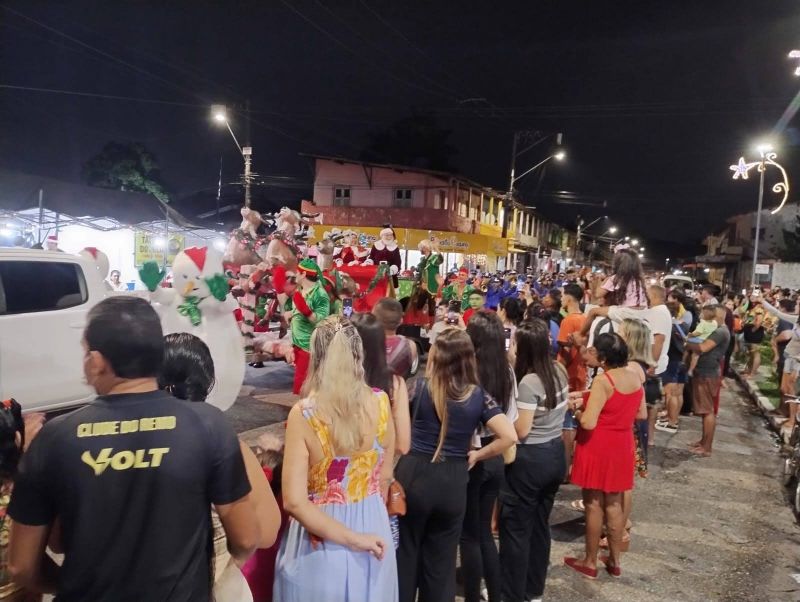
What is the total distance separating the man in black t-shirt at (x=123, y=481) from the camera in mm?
1683

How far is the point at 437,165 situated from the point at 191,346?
42671mm

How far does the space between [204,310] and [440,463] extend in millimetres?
2942

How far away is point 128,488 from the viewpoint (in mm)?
1706

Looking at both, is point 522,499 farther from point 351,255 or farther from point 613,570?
point 351,255

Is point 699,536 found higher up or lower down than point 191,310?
lower down

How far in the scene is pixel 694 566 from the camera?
15.0 ft

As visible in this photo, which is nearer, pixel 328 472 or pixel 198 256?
pixel 328 472

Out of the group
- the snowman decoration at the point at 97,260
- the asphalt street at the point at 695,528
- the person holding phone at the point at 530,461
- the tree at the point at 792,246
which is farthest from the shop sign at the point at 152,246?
the tree at the point at 792,246

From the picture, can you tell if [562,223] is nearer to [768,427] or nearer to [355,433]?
[768,427]

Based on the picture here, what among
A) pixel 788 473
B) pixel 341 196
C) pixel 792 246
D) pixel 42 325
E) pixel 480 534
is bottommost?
pixel 788 473

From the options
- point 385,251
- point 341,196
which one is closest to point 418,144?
point 341,196

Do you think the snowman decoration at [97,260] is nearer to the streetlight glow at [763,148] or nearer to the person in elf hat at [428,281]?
the person in elf hat at [428,281]

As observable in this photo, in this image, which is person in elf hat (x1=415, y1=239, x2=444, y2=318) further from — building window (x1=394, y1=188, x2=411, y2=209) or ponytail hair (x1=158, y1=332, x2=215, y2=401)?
building window (x1=394, y1=188, x2=411, y2=209)

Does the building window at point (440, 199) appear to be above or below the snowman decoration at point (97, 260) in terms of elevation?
above
